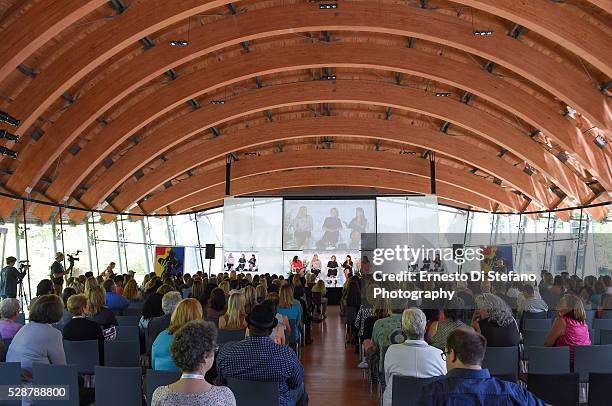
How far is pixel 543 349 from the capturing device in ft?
23.1

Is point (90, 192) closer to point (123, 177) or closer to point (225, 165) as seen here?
point (123, 177)

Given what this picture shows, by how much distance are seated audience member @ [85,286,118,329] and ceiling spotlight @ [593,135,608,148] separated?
16.6 meters

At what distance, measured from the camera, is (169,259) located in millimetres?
30234

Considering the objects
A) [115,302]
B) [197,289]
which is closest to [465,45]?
[197,289]

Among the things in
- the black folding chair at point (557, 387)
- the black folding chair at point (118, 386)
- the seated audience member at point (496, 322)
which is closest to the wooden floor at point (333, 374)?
the seated audience member at point (496, 322)

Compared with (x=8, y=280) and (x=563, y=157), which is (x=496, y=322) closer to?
(x=8, y=280)

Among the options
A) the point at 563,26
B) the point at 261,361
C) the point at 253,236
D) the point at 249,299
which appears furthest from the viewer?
the point at 253,236

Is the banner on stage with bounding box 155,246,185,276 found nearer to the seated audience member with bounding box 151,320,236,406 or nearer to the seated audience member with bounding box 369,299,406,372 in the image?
the seated audience member with bounding box 369,299,406,372

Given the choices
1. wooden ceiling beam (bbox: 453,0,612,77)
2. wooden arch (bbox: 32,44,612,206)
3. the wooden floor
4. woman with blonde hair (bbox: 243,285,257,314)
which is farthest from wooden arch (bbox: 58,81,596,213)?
woman with blonde hair (bbox: 243,285,257,314)

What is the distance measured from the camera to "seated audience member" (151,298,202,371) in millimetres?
6254

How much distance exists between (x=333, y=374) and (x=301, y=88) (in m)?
12.2

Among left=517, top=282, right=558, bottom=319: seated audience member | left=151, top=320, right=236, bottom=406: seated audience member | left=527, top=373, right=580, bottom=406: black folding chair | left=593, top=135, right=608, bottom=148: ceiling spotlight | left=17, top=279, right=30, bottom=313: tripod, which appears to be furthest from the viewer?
left=593, top=135, right=608, bottom=148: ceiling spotlight

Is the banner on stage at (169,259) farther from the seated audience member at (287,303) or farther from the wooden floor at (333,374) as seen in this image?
the seated audience member at (287,303)

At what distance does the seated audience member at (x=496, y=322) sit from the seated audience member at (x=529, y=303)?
12.6ft
